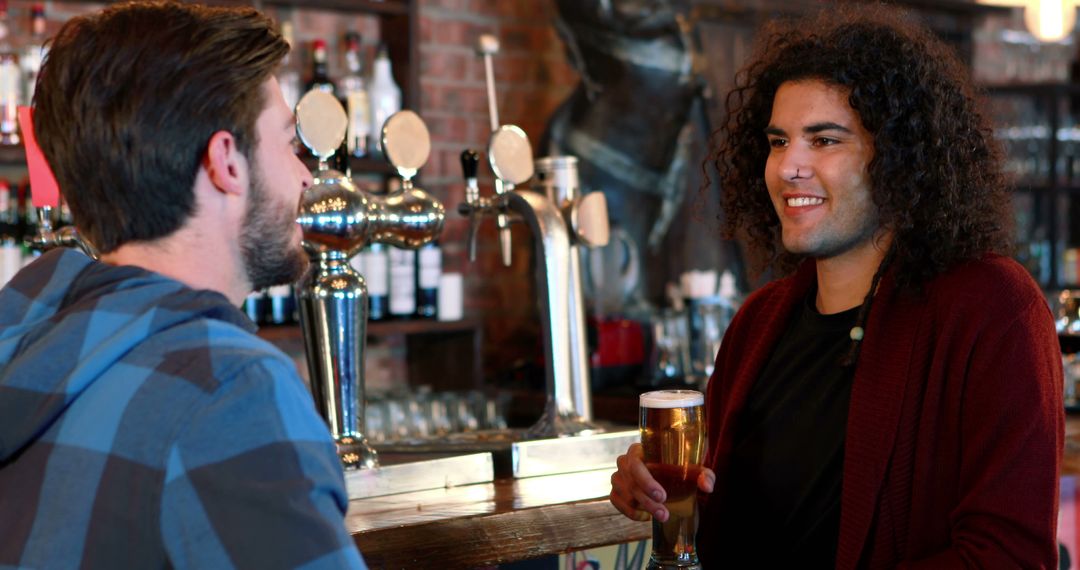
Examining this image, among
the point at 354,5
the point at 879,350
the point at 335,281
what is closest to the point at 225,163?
the point at 335,281

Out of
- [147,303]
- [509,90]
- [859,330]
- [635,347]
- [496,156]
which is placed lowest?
[635,347]

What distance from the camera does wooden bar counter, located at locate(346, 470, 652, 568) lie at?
4.70 feet

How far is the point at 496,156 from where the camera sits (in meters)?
1.94

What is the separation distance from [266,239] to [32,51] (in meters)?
2.31

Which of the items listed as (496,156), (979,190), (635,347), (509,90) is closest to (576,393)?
(496,156)

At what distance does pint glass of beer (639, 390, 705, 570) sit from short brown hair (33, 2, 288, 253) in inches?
22.5

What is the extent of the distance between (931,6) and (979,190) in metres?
3.60

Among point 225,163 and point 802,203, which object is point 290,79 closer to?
point 802,203

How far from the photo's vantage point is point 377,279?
131 inches

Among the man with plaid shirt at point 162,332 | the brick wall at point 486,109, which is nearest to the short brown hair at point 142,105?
the man with plaid shirt at point 162,332

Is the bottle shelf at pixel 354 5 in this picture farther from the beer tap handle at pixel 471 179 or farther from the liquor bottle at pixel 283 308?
the beer tap handle at pixel 471 179

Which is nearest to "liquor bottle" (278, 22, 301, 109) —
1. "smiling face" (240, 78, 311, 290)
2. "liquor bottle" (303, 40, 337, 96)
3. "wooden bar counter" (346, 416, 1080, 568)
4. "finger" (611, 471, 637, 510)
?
"liquor bottle" (303, 40, 337, 96)

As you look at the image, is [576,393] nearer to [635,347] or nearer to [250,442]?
[250,442]

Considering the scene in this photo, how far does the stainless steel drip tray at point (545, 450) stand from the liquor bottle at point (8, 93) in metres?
1.57
